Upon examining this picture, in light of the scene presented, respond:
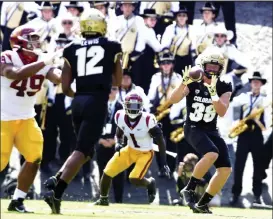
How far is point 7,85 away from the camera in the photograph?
11.2m

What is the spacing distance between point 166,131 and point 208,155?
4.62 metres

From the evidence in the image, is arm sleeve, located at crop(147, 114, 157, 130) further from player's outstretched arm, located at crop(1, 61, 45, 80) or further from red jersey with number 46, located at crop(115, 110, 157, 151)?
player's outstretched arm, located at crop(1, 61, 45, 80)

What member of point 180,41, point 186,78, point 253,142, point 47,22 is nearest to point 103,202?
point 186,78

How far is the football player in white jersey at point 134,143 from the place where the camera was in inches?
543

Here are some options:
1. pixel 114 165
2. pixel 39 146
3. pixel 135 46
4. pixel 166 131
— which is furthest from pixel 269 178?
pixel 39 146

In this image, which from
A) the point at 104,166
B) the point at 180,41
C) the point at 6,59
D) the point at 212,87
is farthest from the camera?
the point at 180,41

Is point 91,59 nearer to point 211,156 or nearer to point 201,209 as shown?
point 211,156

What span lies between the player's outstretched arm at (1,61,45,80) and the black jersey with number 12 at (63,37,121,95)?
0.29m

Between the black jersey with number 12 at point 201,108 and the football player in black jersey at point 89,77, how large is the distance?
1.91 meters

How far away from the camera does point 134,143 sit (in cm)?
→ 1418

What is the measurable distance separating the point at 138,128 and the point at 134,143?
0.21 meters

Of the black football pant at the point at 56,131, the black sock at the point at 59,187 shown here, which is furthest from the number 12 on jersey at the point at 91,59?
the black football pant at the point at 56,131

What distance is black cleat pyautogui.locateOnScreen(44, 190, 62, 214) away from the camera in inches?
418

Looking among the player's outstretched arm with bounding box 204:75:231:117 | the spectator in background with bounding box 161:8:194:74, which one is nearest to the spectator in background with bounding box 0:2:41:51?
the spectator in background with bounding box 161:8:194:74
